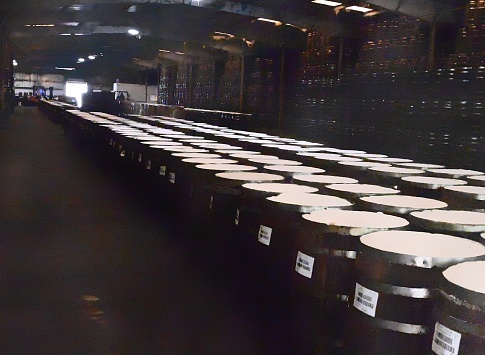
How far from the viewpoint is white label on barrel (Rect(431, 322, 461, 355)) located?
5.59ft

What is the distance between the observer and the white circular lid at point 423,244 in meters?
2.12

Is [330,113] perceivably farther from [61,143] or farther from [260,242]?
[61,143]

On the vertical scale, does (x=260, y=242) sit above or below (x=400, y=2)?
below

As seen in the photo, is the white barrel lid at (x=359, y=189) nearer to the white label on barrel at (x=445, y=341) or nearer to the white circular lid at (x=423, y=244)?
the white circular lid at (x=423, y=244)

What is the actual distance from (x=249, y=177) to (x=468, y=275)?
2.37 metres

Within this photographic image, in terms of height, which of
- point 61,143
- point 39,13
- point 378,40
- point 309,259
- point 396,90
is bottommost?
point 61,143

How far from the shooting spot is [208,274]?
4359 millimetres

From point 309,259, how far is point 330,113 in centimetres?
880

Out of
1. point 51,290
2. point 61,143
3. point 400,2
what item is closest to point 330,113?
point 400,2

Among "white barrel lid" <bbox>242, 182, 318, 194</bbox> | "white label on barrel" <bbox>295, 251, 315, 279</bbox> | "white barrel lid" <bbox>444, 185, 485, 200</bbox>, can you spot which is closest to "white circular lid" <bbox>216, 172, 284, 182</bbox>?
"white barrel lid" <bbox>242, 182, 318, 194</bbox>

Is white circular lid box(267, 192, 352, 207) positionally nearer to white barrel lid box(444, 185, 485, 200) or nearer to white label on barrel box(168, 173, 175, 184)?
→ white barrel lid box(444, 185, 485, 200)

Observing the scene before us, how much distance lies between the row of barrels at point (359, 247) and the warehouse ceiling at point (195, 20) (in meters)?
5.46

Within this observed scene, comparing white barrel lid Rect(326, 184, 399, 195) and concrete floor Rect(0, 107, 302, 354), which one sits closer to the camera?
concrete floor Rect(0, 107, 302, 354)

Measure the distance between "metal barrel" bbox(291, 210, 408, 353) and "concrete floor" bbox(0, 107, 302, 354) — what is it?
1.75 ft
